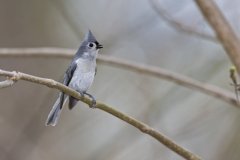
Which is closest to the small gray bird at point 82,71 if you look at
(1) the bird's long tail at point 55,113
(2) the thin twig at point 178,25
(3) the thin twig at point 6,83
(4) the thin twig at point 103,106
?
(1) the bird's long tail at point 55,113

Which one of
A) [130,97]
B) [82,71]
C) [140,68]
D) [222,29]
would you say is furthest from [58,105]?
[130,97]

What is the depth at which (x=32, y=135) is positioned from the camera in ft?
8.86

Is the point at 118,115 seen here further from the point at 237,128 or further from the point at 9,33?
the point at 9,33

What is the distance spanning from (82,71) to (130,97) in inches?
65.2

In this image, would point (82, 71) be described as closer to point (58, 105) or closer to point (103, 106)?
point (58, 105)

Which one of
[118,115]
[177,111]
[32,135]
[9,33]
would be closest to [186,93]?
[177,111]

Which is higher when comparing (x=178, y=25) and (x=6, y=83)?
(x=6, y=83)

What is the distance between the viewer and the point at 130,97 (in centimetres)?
324

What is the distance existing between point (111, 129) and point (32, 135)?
71 cm

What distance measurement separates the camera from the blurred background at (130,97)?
270cm

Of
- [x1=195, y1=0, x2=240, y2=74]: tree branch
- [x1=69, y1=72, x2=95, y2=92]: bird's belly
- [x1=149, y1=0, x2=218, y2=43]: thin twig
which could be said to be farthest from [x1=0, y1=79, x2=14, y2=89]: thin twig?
[x1=149, y1=0, x2=218, y2=43]: thin twig

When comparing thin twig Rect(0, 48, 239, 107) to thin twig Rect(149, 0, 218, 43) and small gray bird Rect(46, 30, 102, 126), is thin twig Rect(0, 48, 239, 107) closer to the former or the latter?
thin twig Rect(149, 0, 218, 43)

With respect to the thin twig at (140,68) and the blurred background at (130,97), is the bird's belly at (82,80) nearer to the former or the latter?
the thin twig at (140,68)

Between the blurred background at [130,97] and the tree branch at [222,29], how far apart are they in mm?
656
